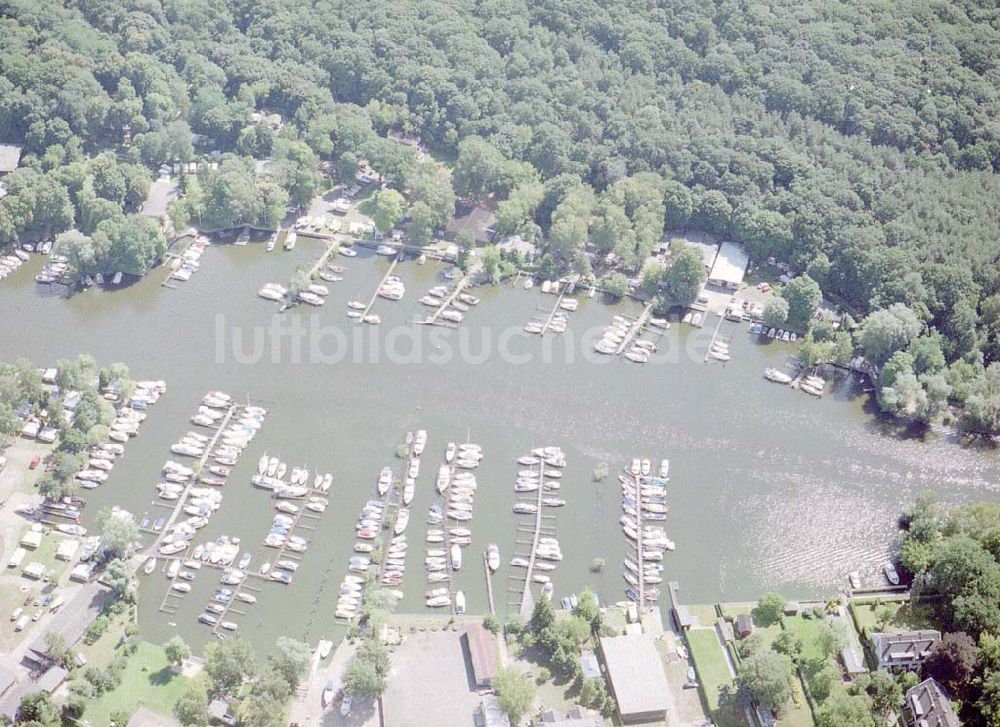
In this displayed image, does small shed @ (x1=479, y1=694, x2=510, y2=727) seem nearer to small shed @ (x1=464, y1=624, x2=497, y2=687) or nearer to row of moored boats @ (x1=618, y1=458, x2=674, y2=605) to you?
small shed @ (x1=464, y1=624, x2=497, y2=687)

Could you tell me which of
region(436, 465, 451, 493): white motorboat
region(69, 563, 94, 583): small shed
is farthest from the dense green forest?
region(69, 563, 94, 583): small shed

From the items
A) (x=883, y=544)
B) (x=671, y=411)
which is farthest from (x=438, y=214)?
(x=883, y=544)

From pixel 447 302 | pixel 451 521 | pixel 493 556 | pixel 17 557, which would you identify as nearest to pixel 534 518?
pixel 493 556

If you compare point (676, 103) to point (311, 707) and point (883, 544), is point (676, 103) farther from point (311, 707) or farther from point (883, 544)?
point (311, 707)

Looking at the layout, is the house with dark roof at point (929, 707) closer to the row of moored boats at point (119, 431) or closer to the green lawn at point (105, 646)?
the green lawn at point (105, 646)

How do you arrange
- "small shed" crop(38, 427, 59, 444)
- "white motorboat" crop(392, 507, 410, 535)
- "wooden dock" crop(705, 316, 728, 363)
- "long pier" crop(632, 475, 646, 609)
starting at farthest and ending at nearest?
"wooden dock" crop(705, 316, 728, 363), "small shed" crop(38, 427, 59, 444), "white motorboat" crop(392, 507, 410, 535), "long pier" crop(632, 475, 646, 609)
